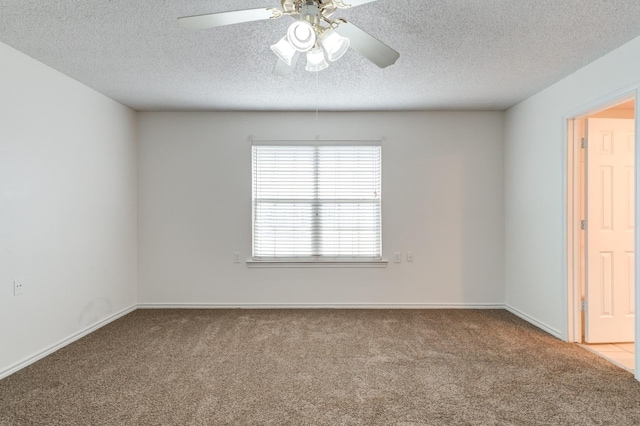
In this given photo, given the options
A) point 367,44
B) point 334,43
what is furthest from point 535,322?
point 334,43

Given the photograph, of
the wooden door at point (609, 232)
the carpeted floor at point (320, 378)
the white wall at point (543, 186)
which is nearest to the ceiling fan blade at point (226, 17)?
the carpeted floor at point (320, 378)

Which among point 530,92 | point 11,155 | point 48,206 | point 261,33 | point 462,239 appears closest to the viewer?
point 261,33

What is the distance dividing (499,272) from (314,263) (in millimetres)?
2286

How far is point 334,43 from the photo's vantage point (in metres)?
1.94

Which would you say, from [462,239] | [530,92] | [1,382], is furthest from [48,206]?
[530,92]

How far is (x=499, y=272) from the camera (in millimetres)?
4727

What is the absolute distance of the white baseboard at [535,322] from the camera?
3.65 m

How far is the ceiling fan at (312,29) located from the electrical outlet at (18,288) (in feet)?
7.96

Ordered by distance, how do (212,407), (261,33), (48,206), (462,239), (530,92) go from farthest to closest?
(462,239) < (530,92) < (48,206) < (261,33) < (212,407)

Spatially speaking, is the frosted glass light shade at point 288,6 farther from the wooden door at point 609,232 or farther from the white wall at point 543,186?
the wooden door at point 609,232

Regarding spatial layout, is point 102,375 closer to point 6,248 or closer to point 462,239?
point 6,248

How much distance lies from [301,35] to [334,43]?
22 cm

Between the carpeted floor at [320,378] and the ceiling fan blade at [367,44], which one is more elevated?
the ceiling fan blade at [367,44]

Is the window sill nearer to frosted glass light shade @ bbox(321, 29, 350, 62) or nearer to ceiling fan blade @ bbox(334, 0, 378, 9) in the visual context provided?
frosted glass light shade @ bbox(321, 29, 350, 62)
